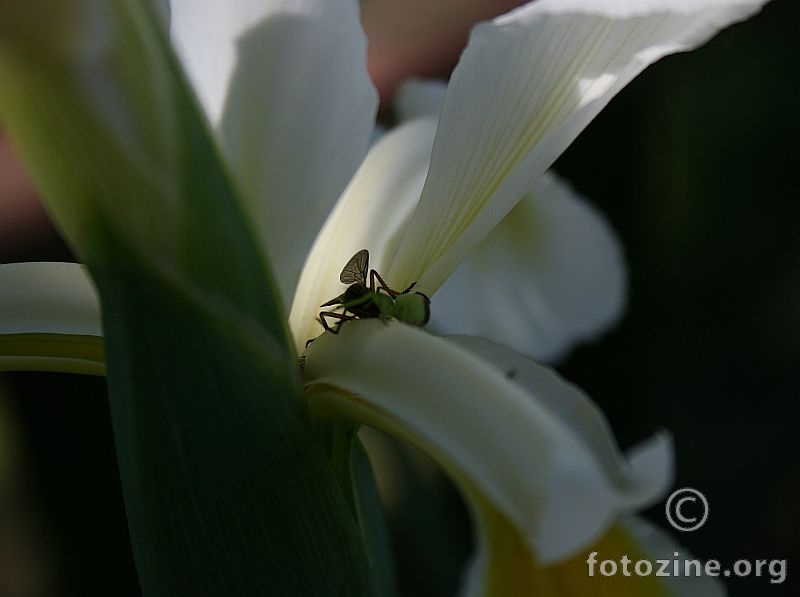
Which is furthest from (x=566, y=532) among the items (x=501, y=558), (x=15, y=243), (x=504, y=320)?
(x=15, y=243)

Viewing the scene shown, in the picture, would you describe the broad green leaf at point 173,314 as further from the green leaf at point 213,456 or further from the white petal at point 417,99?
the white petal at point 417,99

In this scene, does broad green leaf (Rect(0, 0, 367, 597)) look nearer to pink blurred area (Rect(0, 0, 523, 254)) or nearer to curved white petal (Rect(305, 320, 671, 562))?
curved white petal (Rect(305, 320, 671, 562))

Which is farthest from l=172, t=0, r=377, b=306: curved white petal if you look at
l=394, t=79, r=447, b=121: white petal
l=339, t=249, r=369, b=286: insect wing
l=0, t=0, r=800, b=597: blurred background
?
l=0, t=0, r=800, b=597: blurred background

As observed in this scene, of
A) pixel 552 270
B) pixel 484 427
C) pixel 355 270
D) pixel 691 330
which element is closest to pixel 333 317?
pixel 355 270

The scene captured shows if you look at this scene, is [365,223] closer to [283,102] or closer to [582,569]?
[283,102]

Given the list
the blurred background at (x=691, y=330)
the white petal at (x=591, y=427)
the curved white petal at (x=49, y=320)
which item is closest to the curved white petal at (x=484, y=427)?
the white petal at (x=591, y=427)
